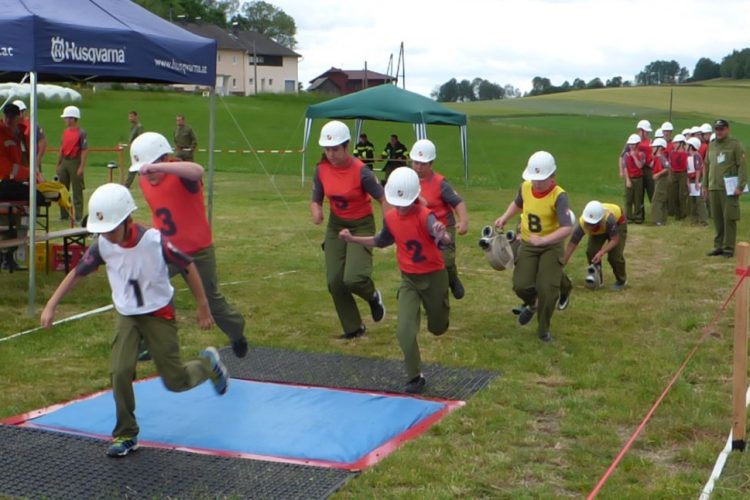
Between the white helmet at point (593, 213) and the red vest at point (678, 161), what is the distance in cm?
975

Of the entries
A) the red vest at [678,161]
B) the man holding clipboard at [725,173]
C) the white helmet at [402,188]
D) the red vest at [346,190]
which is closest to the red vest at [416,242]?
the white helmet at [402,188]

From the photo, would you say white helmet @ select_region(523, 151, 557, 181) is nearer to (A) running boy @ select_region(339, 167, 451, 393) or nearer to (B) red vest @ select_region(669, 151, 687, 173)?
(A) running boy @ select_region(339, 167, 451, 393)

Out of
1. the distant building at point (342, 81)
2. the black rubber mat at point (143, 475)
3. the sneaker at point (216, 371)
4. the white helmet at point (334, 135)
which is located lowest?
the black rubber mat at point (143, 475)

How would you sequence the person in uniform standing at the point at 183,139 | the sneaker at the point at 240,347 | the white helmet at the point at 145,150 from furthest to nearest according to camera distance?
the person in uniform standing at the point at 183,139 → the sneaker at the point at 240,347 → the white helmet at the point at 145,150

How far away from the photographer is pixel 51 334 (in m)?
9.55

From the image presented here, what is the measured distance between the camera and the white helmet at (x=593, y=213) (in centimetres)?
1177

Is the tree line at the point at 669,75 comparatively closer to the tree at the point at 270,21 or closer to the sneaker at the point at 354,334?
the tree at the point at 270,21

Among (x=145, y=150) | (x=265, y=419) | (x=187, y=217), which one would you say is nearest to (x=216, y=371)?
(x=265, y=419)

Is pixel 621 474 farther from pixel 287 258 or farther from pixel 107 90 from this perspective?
pixel 107 90

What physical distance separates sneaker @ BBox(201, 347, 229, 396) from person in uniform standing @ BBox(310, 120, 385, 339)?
7.66 ft

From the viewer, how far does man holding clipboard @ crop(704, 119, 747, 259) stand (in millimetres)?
14930

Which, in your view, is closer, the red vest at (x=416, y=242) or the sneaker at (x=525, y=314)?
the red vest at (x=416, y=242)

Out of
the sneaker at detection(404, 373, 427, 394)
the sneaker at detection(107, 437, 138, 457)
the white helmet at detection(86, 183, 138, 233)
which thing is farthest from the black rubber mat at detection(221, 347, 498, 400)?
the white helmet at detection(86, 183, 138, 233)

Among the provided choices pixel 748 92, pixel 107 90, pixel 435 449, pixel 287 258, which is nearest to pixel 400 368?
pixel 435 449
